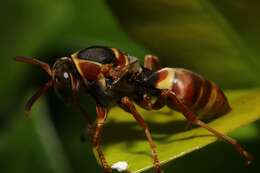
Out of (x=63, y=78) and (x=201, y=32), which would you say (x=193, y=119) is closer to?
(x=201, y=32)

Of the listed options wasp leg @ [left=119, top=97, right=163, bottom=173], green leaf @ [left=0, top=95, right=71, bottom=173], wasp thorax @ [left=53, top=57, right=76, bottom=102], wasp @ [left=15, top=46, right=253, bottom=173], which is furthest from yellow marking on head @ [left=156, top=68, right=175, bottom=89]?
green leaf @ [left=0, top=95, right=71, bottom=173]

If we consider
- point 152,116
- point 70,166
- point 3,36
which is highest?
point 3,36

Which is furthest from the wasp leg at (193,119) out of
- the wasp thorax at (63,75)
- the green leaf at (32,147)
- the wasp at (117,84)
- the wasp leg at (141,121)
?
the green leaf at (32,147)

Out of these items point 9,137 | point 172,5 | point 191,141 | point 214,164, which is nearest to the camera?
point 191,141

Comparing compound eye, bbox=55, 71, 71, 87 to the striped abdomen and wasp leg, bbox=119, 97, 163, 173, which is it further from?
the striped abdomen

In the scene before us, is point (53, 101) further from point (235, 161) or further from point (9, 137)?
point (235, 161)

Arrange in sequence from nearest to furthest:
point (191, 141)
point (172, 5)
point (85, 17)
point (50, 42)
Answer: point (191, 141), point (172, 5), point (50, 42), point (85, 17)

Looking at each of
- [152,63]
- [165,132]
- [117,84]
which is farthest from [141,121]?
[152,63]

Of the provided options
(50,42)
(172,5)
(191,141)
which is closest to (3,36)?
(50,42)
